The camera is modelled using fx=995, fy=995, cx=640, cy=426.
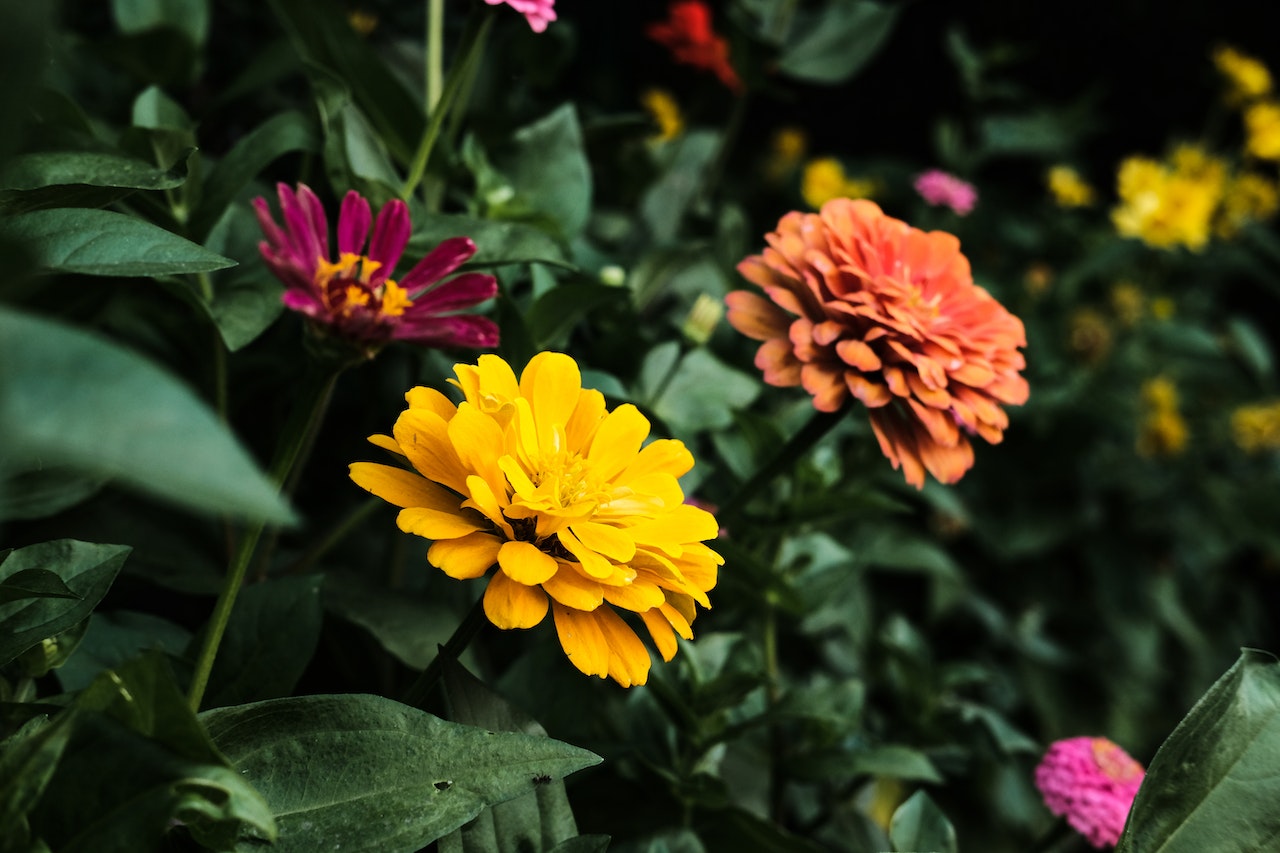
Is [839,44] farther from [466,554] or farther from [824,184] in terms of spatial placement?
[466,554]

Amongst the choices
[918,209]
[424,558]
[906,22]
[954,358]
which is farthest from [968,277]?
[906,22]

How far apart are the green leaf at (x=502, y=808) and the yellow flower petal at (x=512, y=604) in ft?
0.16

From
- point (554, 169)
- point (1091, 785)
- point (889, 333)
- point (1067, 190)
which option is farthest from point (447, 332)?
point (1067, 190)

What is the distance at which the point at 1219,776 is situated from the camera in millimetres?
477

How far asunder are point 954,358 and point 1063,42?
4.34ft

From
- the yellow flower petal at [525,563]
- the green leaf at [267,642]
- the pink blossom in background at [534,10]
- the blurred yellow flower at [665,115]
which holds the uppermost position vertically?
Answer: the pink blossom in background at [534,10]

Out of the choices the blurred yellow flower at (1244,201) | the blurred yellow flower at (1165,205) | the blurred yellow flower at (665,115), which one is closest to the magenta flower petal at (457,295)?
the blurred yellow flower at (665,115)

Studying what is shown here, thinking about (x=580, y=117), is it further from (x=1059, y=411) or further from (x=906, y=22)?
(x=906, y=22)

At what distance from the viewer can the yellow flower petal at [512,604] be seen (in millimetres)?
377

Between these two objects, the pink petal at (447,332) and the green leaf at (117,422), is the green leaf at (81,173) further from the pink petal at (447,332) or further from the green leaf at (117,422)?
the green leaf at (117,422)

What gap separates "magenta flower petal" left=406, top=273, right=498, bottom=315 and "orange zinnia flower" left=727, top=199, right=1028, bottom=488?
0.17 metres

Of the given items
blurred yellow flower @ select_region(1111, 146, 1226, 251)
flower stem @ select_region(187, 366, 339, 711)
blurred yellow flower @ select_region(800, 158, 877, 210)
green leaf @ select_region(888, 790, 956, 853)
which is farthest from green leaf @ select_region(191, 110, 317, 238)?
blurred yellow flower @ select_region(1111, 146, 1226, 251)

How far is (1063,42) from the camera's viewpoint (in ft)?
5.25

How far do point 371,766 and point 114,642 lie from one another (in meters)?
0.19
